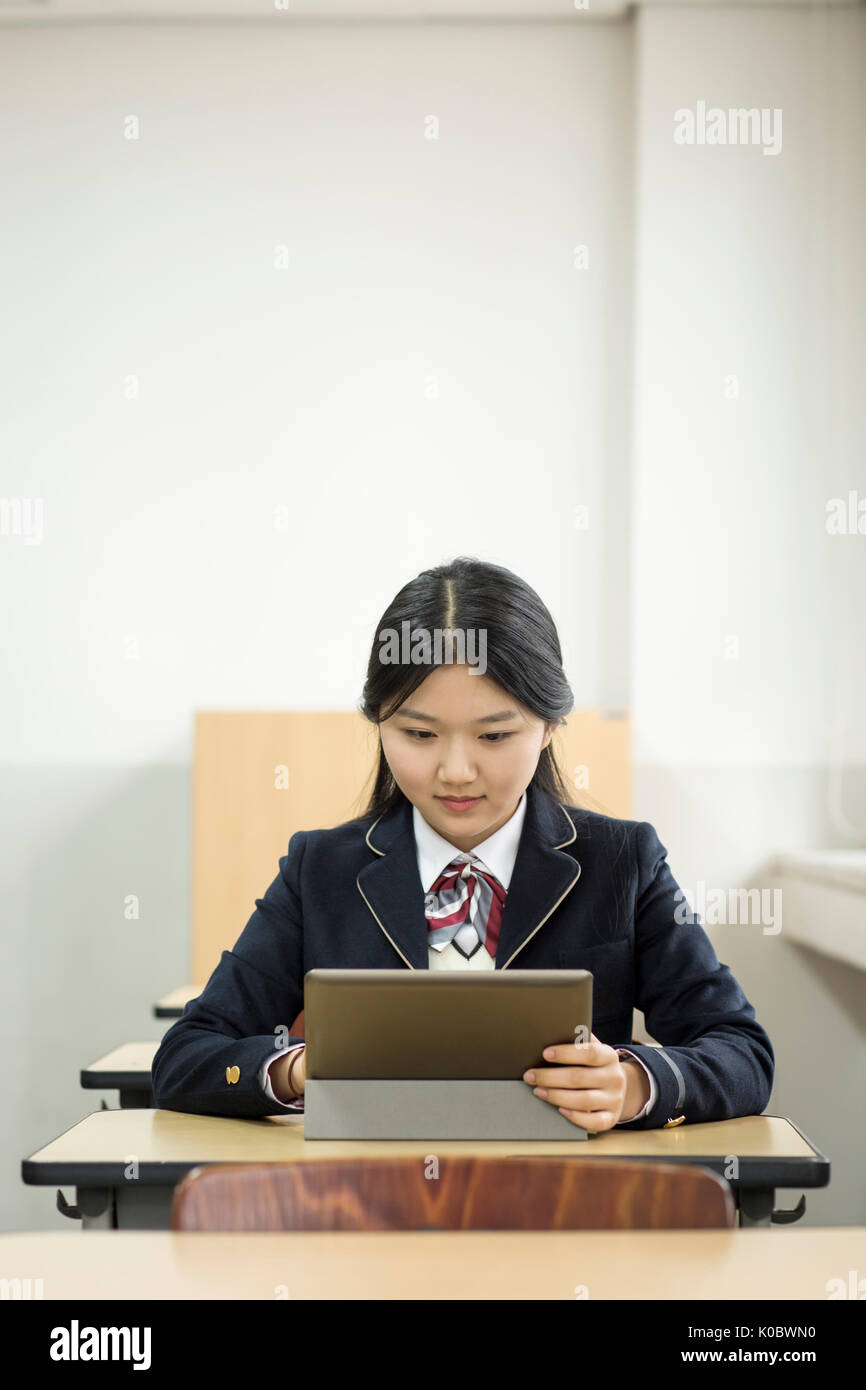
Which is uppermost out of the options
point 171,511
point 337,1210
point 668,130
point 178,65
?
point 178,65

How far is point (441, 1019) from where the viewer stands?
1408mm

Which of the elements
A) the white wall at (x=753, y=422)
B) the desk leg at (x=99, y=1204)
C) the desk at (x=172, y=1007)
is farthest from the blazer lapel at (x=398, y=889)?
the white wall at (x=753, y=422)

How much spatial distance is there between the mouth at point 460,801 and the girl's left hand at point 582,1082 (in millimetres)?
472

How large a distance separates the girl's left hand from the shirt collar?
0.46m

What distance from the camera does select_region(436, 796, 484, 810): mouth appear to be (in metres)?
1.85

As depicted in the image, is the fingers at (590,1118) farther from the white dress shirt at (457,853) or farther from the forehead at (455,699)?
the forehead at (455,699)

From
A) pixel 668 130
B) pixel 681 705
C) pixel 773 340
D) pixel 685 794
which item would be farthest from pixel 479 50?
pixel 685 794

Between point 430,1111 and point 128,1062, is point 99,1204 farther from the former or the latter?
point 128,1062

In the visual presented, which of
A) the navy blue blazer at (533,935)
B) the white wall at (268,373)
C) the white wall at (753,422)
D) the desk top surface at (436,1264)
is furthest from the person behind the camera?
the white wall at (268,373)

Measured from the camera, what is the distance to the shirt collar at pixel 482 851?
1.91 metres

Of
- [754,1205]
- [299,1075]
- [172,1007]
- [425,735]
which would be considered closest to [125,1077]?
[172,1007]
